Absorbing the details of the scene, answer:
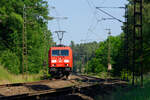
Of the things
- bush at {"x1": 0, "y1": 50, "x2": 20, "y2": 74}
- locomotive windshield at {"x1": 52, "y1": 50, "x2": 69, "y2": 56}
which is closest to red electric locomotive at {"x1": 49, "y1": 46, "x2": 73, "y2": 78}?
Answer: locomotive windshield at {"x1": 52, "y1": 50, "x2": 69, "y2": 56}

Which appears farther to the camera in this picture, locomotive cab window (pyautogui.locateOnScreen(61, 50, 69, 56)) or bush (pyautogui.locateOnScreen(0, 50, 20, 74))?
bush (pyautogui.locateOnScreen(0, 50, 20, 74))

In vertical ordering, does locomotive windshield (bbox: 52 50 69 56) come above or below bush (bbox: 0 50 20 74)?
above

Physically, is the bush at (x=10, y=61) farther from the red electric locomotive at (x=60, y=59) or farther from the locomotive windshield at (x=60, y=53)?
the locomotive windshield at (x=60, y=53)

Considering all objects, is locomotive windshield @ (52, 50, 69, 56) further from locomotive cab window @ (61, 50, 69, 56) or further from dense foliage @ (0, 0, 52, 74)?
dense foliage @ (0, 0, 52, 74)

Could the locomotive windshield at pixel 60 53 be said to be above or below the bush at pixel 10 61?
above

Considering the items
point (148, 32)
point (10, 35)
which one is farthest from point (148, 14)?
point (10, 35)

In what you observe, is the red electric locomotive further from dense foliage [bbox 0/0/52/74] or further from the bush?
the bush

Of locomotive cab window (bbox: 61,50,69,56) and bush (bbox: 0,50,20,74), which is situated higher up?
locomotive cab window (bbox: 61,50,69,56)

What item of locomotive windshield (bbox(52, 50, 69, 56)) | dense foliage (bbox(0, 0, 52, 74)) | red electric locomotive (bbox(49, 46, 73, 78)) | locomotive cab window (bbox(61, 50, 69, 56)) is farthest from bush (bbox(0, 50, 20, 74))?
locomotive cab window (bbox(61, 50, 69, 56))

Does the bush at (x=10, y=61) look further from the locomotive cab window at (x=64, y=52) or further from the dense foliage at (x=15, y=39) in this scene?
the locomotive cab window at (x=64, y=52)

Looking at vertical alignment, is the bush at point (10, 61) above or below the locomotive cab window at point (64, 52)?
below

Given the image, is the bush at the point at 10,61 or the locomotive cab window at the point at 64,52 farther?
the bush at the point at 10,61

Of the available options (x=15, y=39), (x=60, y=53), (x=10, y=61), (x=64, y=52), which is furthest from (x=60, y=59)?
(x=15, y=39)

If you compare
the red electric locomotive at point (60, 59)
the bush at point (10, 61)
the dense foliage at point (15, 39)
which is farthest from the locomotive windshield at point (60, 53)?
the bush at point (10, 61)
